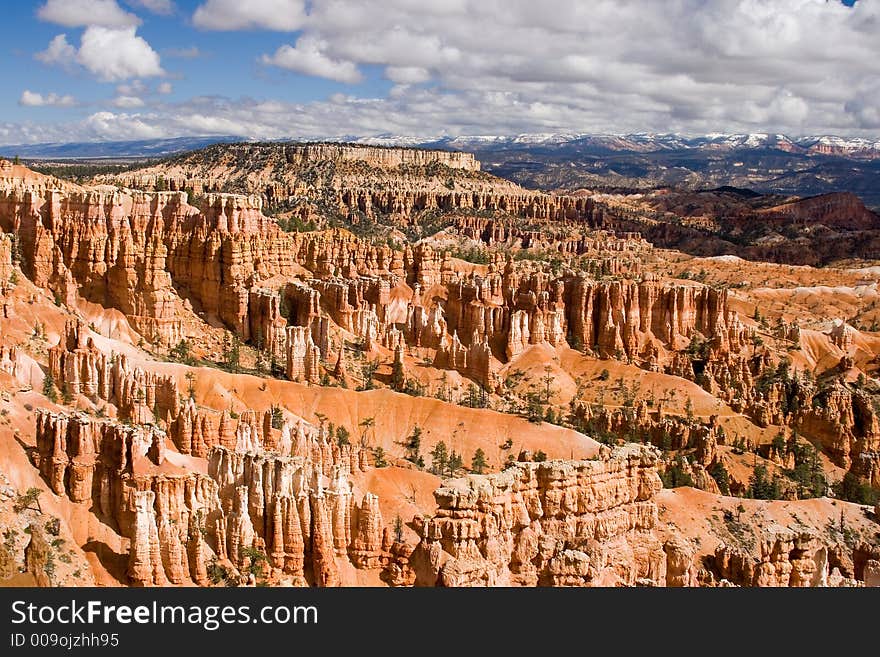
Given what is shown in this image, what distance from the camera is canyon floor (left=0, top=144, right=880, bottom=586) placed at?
36.2 m

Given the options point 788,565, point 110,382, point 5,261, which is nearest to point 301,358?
point 5,261

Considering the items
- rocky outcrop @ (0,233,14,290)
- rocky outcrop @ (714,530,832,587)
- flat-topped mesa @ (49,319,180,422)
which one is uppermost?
rocky outcrop @ (0,233,14,290)

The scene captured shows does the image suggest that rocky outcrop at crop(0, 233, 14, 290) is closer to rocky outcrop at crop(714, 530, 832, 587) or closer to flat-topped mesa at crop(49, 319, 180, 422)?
flat-topped mesa at crop(49, 319, 180, 422)

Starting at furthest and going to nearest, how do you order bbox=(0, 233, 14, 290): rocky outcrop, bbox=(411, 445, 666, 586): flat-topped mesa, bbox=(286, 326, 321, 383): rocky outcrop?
bbox=(286, 326, 321, 383): rocky outcrop
bbox=(0, 233, 14, 290): rocky outcrop
bbox=(411, 445, 666, 586): flat-topped mesa

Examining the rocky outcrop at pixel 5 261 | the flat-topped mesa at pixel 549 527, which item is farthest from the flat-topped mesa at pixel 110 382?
the flat-topped mesa at pixel 549 527

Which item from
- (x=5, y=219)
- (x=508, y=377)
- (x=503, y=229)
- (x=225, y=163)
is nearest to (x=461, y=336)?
(x=508, y=377)

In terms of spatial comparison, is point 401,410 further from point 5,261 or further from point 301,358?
point 5,261

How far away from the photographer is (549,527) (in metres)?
39.5

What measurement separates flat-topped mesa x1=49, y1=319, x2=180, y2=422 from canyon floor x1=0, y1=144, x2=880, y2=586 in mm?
173

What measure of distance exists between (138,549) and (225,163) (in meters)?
169

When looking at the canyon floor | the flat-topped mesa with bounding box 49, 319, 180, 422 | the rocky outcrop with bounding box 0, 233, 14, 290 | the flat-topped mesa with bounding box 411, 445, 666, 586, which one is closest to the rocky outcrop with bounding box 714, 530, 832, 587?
the canyon floor

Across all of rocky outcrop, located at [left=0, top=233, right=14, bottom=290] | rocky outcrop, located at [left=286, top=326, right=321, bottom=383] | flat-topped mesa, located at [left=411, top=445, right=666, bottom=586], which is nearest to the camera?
flat-topped mesa, located at [left=411, top=445, right=666, bottom=586]

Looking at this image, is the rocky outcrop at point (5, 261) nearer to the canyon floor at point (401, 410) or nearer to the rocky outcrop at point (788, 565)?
the canyon floor at point (401, 410)

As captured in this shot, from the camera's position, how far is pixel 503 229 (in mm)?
167625
